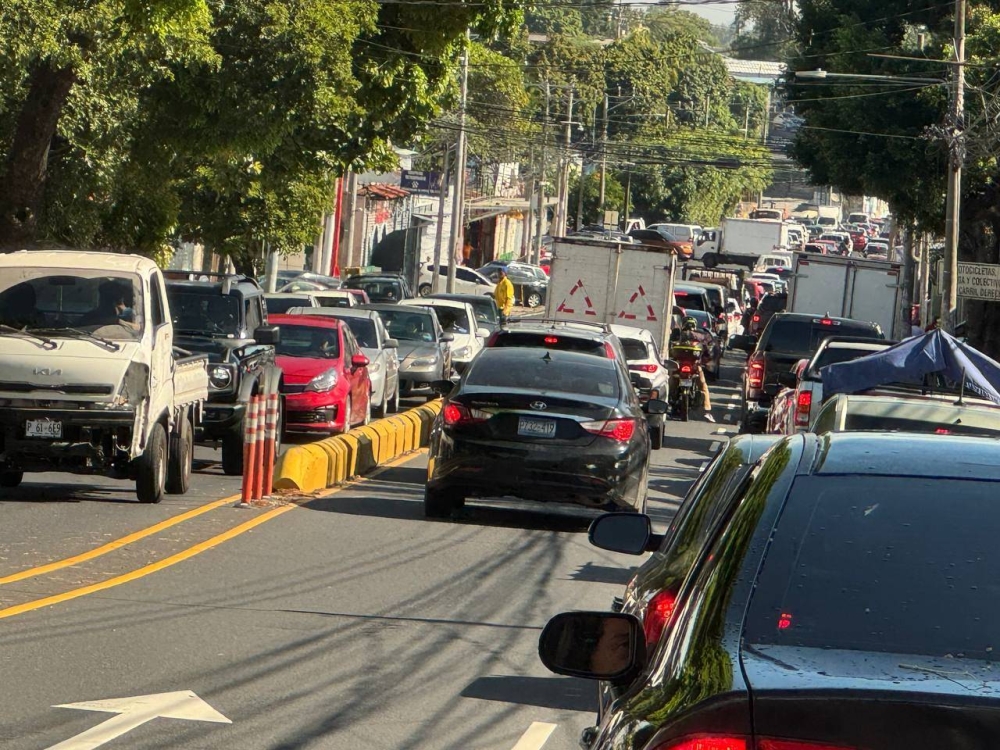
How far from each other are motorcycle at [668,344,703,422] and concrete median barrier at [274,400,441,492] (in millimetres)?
6767

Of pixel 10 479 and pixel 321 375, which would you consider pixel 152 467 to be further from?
pixel 321 375

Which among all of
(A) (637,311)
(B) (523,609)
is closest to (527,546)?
(B) (523,609)

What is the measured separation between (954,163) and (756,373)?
6.31 metres

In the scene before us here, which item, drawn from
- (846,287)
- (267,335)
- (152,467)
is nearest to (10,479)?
(152,467)

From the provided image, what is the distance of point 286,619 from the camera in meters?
10.0

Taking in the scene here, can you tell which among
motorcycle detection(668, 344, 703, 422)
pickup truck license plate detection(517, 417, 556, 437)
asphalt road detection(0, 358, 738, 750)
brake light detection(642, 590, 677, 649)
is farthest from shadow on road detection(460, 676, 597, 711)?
motorcycle detection(668, 344, 703, 422)

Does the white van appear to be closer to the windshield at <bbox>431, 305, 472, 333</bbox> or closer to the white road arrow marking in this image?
the windshield at <bbox>431, 305, 472, 333</bbox>

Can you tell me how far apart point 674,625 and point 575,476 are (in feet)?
34.7

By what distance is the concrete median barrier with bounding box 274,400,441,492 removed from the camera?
16469 millimetres

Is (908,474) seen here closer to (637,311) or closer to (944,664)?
(944,664)

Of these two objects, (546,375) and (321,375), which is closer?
(546,375)

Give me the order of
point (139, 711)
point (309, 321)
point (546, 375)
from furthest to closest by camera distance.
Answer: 1. point (309, 321)
2. point (546, 375)
3. point (139, 711)

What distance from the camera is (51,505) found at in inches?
584

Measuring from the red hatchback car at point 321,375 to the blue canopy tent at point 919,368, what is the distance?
7809mm
